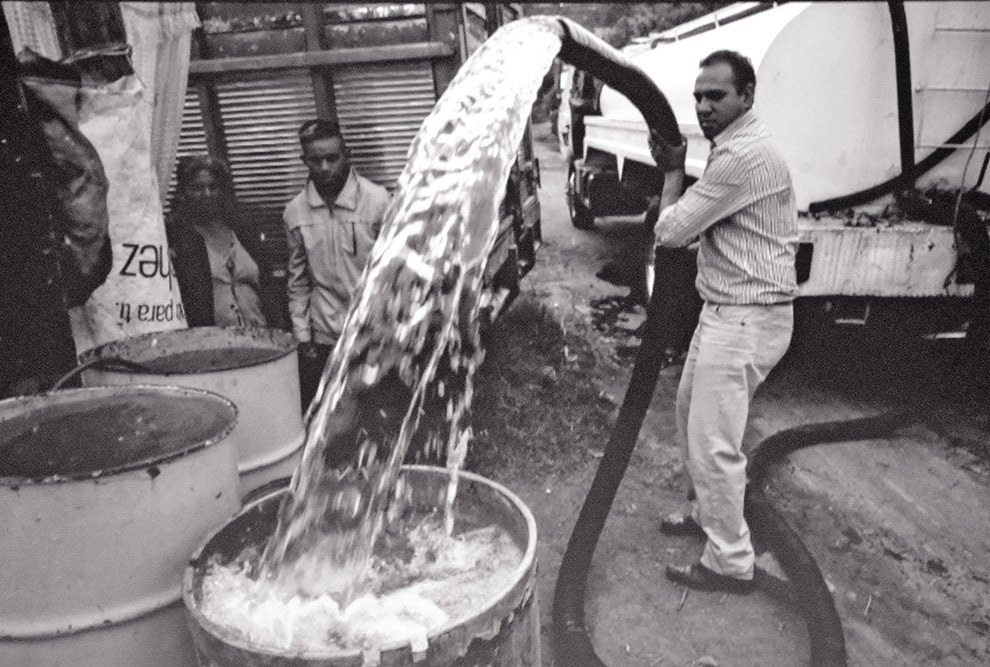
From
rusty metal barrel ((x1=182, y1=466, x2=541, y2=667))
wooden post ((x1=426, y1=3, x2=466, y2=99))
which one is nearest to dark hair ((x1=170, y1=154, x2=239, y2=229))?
wooden post ((x1=426, y1=3, x2=466, y2=99))

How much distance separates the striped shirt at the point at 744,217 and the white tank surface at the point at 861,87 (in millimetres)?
1716

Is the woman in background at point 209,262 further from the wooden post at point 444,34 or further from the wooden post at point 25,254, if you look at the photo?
the wooden post at point 444,34

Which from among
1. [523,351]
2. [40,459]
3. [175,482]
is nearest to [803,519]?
[523,351]

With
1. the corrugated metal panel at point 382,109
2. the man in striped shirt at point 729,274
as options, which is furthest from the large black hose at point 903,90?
the corrugated metal panel at point 382,109

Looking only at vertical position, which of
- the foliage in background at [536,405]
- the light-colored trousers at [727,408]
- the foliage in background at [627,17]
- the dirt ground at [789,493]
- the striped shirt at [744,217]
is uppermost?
the foliage in background at [627,17]

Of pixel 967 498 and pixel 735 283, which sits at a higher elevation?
pixel 735 283

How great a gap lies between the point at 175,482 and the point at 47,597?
1.22 feet

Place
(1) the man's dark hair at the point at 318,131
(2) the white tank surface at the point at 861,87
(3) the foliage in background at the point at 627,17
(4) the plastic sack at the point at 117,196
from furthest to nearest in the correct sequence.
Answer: (3) the foliage in background at the point at 627,17 → (2) the white tank surface at the point at 861,87 → (1) the man's dark hair at the point at 318,131 → (4) the plastic sack at the point at 117,196

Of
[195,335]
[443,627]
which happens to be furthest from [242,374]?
[443,627]

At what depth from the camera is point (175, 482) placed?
1.70 metres

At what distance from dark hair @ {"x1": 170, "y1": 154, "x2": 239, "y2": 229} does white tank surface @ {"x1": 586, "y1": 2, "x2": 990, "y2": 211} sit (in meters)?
3.38

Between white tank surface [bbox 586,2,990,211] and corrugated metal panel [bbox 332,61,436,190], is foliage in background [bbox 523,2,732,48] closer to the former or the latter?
white tank surface [bbox 586,2,990,211]

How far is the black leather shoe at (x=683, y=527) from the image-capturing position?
381cm

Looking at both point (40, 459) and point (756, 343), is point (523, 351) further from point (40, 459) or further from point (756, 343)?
point (40, 459)
